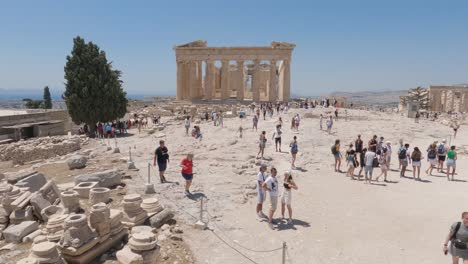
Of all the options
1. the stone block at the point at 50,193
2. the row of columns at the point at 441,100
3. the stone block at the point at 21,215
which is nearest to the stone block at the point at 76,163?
the stone block at the point at 50,193

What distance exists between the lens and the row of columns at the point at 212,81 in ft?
169

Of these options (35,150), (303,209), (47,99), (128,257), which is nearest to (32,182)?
(128,257)

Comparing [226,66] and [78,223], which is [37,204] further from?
[226,66]

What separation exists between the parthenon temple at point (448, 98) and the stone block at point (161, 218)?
65.1m

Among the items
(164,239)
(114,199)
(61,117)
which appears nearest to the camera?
(164,239)

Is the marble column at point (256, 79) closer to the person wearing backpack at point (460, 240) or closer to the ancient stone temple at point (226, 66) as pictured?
the ancient stone temple at point (226, 66)

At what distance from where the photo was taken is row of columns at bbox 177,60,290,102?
51.5m

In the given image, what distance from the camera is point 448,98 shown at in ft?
219

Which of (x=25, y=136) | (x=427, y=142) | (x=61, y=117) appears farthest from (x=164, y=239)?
(x=61, y=117)

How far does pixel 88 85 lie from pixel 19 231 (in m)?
22.9

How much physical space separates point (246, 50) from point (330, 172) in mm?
37787

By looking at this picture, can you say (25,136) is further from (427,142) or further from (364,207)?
(427,142)

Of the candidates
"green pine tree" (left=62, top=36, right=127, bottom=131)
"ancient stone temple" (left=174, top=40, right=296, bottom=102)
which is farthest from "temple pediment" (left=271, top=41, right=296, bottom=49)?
"green pine tree" (left=62, top=36, right=127, bottom=131)

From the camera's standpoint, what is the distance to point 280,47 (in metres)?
50.0
